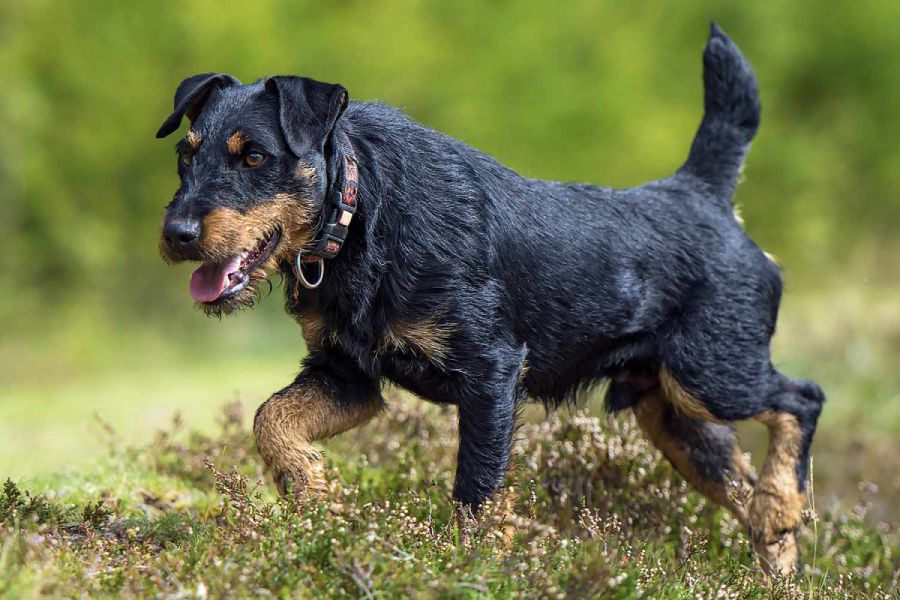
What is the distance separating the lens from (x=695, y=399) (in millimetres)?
5688

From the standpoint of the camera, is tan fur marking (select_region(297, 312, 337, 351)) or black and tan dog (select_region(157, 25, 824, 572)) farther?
tan fur marking (select_region(297, 312, 337, 351))

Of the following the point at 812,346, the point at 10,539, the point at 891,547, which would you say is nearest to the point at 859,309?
the point at 812,346

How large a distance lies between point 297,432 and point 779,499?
101 inches

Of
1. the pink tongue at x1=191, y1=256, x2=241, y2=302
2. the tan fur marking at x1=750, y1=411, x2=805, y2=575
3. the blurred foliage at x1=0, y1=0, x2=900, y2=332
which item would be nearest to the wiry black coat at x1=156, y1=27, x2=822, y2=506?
the tan fur marking at x1=750, y1=411, x2=805, y2=575

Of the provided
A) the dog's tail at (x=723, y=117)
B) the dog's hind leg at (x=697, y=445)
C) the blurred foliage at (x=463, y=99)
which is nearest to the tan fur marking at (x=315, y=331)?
the dog's hind leg at (x=697, y=445)

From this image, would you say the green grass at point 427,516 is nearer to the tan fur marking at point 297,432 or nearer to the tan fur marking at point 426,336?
the tan fur marking at point 297,432

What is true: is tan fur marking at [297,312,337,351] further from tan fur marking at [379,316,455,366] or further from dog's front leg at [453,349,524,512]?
dog's front leg at [453,349,524,512]

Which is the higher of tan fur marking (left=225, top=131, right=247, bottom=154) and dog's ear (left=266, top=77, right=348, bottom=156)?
dog's ear (left=266, top=77, right=348, bottom=156)

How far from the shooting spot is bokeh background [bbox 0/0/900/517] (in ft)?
69.3

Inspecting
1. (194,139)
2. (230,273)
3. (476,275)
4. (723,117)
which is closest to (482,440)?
(476,275)

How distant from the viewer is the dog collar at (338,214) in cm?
462

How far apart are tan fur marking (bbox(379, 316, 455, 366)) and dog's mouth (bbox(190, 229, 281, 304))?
0.62 meters

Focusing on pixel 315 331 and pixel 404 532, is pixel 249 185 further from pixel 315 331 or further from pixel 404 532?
pixel 404 532

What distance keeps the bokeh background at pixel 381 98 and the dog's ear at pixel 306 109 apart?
11158mm
